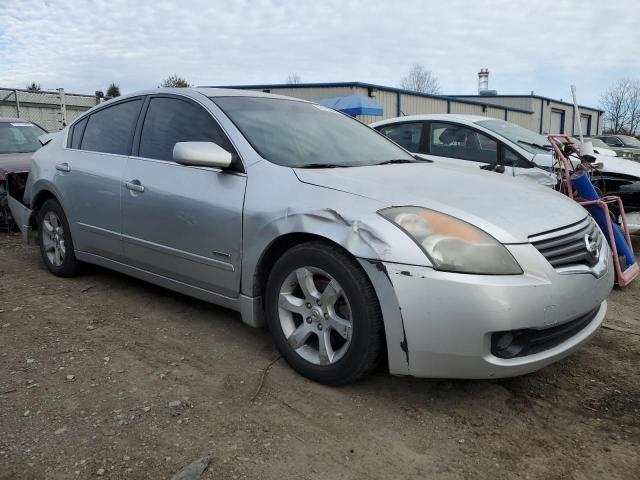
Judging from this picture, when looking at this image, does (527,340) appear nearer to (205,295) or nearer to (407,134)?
(205,295)

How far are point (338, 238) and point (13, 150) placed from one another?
6.71 meters

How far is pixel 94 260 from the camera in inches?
171

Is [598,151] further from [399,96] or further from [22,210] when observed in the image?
[399,96]

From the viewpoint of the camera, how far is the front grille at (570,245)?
102 inches

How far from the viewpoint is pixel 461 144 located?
6.32m

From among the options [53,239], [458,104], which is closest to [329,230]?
[53,239]

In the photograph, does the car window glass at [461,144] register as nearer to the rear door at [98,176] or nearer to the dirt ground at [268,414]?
the dirt ground at [268,414]

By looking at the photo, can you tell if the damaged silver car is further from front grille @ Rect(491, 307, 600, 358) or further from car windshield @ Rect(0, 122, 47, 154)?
car windshield @ Rect(0, 122, 47, 154)

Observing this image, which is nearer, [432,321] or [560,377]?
[432,321]

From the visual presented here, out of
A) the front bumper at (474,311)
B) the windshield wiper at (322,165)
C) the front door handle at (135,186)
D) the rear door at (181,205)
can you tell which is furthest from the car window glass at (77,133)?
the front bumper at (474,311)

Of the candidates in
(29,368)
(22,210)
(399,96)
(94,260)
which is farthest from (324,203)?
(399,96)

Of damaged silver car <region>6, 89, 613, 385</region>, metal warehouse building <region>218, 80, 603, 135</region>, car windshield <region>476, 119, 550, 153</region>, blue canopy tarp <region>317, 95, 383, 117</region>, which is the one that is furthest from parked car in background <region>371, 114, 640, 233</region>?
blue canopy tarp <region>317, 95, 383, 117</region>

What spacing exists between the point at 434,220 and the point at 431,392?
914 millimetres

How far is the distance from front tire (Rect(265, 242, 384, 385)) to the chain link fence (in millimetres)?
12266
